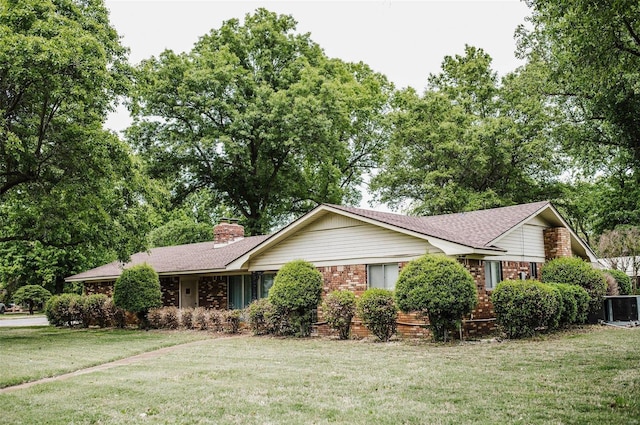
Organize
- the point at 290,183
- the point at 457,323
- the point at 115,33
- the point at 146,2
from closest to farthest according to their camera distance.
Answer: the point at 146,2 < the point at 457,323 < the point at 115,33 < the point at 290,183

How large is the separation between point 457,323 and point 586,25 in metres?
7.74

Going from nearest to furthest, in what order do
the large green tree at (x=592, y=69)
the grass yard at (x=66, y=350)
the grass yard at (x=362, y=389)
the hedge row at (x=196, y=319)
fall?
1. the grass yard at (x=362, y=389)
2. the large green tree at (x=592, y=69)
3. the grass yard at (x=66, y=350)
4. the hedge row at (x=196, y=319)

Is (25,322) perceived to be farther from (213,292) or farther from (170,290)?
(213,292)

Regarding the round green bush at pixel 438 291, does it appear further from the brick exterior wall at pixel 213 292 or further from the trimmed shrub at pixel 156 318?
the trimmed shrub at pixel 156 318

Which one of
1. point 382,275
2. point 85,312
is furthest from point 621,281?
point 85,312

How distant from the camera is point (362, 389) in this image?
847cm

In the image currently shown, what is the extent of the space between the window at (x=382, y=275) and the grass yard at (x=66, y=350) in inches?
226

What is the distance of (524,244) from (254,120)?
18025mm

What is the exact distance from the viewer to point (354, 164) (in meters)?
40.8

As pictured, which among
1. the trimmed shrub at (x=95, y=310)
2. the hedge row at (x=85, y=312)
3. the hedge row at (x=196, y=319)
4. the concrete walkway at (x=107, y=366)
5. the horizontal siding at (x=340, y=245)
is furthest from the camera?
the trimmed shrub at (x=95, y=310)

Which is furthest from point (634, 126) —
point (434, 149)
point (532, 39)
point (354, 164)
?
point (354, 164)

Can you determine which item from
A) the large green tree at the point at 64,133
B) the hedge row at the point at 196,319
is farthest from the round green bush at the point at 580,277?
the large green tree at the point at 64,133

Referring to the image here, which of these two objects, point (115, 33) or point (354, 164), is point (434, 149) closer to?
Result: point (354, 164)

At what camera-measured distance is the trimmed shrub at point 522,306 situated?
47.4 feet
